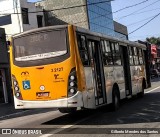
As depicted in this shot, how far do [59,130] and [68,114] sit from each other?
4.23 meters

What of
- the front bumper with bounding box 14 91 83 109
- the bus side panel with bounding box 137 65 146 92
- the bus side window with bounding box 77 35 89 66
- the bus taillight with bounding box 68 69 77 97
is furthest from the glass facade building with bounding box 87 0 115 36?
the bus taillight with bounding box 68 69 77 97

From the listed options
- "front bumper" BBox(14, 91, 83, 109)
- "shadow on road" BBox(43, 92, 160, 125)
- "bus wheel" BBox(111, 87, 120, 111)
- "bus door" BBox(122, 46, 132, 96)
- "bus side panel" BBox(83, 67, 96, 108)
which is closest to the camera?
"front bumper" BBox(14, 91, 83, 109)

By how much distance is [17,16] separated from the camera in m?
45.0

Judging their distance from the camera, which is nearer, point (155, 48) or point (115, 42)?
point (115, 42)

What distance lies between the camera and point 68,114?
52.3 feet

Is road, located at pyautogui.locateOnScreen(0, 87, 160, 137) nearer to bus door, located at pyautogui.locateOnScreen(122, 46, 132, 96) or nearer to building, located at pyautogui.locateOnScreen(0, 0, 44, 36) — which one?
bus door, located at pyautogui.locateOnScreen(122, 46, 132, 96)

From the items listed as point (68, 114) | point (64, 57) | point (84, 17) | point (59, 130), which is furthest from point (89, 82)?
point (84, 17)

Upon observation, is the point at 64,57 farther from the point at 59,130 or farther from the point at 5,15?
the point at 5,15

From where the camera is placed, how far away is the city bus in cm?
1237

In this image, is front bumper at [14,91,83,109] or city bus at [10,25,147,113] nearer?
front bumper at [14,91,83,109]

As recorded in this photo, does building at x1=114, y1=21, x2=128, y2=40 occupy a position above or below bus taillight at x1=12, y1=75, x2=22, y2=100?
above

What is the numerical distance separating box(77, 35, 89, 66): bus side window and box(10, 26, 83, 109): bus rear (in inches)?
17.2

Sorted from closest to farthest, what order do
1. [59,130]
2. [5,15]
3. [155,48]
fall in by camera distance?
[59,130] → [5,15] → [155,48]

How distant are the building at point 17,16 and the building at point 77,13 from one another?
1121 centimetres
